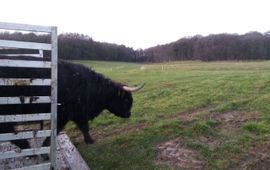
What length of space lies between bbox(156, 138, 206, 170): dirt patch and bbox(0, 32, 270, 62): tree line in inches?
1558

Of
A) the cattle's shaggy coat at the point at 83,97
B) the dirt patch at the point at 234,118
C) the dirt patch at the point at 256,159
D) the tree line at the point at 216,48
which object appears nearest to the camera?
the dirt patch at the point at 256,159

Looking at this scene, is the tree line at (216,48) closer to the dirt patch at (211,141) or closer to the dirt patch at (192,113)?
the dirt patch at (192,113)

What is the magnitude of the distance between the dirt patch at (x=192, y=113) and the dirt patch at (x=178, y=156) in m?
1.59

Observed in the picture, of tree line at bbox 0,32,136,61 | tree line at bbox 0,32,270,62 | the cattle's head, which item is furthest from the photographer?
tree line at bbox 0,32,270,62

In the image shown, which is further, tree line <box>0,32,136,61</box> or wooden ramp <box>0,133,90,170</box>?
tree line <box>0,32,136,61</box>

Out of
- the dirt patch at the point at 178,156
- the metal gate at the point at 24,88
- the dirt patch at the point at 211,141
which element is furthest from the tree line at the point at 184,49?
the metal gate at the point at 24,88

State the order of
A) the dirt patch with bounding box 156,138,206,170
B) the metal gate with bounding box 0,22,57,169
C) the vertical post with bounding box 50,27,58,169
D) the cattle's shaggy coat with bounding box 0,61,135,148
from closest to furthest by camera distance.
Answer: the metal gate with bounding box 0,22,57,169
the vertical post with bounding box 50,27,58,169
the dirt patch with bounding box 156,138,206,170
the cattle's shaggy coat with bounding box 0,61,135,148

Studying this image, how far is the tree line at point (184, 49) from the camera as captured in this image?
53.2 metres

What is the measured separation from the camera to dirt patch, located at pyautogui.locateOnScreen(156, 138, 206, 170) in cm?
657

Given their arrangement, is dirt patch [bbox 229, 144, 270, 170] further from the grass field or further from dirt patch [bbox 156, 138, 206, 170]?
dirt patch [bbox 156, 138, 206, 170]

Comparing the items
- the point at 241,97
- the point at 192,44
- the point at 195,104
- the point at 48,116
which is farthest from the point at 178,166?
the point at 192,44

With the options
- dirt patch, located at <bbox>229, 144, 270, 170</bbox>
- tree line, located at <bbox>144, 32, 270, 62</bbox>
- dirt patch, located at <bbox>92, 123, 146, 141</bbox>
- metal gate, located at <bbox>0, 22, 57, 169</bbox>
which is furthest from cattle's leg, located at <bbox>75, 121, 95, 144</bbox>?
tree line, located at <bbox>144, 32, 270, 62</bbox>

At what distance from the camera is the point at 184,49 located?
69250 millimetres

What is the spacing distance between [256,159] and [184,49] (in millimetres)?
63423
